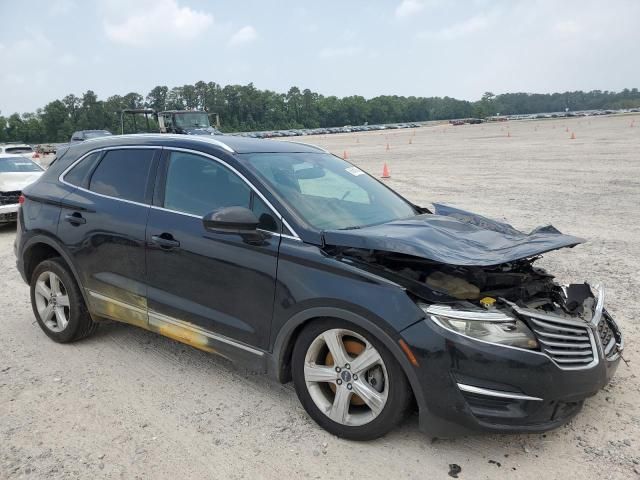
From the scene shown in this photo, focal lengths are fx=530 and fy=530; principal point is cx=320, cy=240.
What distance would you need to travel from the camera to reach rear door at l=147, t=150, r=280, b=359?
130 inches

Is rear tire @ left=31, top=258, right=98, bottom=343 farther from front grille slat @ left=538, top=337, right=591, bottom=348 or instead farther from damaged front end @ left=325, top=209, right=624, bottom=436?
front grille slat @ left=538, top=337, right=591, bottom=348

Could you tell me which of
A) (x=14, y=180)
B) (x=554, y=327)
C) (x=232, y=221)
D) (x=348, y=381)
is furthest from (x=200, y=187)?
(x=14, y=180)

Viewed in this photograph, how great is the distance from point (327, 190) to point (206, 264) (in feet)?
3.47

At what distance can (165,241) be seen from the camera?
3.69 meters

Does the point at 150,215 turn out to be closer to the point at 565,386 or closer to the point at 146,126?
the point at 565,386

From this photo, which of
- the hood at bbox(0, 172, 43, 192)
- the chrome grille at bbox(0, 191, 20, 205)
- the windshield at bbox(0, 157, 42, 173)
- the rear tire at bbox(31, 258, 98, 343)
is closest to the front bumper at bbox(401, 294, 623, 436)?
the rear tire at bbox(31, 258, 98, 343)

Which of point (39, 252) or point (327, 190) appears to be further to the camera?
point (39, 252)

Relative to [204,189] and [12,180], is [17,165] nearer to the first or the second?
[12,180]

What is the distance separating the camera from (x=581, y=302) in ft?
10.8

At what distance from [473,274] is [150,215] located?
2279mm

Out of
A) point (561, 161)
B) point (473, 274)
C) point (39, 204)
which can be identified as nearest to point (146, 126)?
point (561, 161)

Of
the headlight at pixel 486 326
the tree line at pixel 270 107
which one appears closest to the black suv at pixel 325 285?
the headlight at pixel 486 326

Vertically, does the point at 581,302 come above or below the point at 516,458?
above

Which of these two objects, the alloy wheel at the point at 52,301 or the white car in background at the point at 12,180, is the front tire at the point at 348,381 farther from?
the white car in background at the point at 12,180
